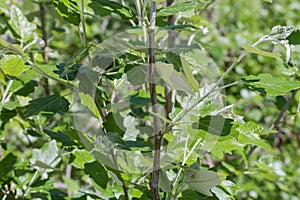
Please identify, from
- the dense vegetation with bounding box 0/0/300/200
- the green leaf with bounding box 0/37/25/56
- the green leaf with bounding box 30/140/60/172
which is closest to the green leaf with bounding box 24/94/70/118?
the dense vegetation with bounding box 0/0/300/200

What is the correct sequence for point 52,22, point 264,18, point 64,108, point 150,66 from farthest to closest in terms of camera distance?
point 264,18, point 52,22, point 64,108, point 150,66

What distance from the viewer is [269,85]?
0.75m

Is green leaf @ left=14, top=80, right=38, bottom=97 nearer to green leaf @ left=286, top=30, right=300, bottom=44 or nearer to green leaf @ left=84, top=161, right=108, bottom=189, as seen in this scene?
green leaf @ left=84, top=161, right=108, bottom=189

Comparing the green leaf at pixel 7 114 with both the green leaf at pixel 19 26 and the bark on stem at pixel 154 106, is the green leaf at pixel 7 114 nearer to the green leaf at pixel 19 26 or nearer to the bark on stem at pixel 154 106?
the green leaf at pixel 19 26

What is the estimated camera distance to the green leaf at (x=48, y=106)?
802 millimetres

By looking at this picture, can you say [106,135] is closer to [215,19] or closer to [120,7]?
[120,7]

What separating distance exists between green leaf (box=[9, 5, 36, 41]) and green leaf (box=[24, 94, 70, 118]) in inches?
13.5

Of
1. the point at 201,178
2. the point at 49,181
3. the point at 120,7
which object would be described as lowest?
the point at 49,181

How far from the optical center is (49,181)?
113 cm

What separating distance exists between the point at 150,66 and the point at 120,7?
12cm

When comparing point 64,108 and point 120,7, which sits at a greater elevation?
point 120,7

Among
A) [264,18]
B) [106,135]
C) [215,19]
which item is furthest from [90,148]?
[264,18]

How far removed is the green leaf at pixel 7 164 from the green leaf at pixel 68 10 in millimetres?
420

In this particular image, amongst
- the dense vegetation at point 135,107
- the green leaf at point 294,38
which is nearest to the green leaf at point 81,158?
the dense vegetation at point 135,107
